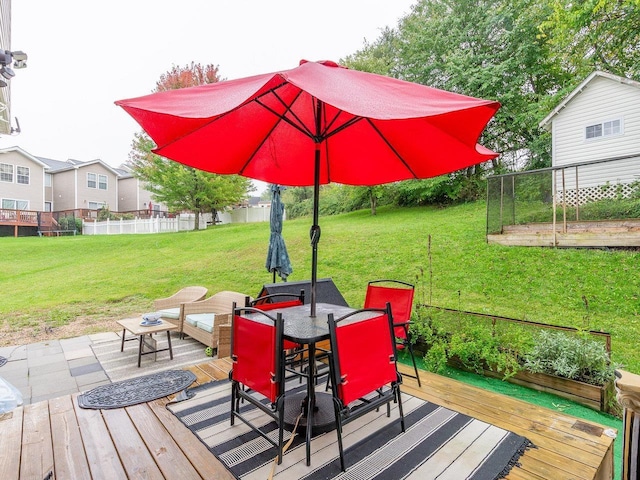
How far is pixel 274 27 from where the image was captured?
11.6 m

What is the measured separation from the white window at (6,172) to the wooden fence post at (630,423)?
26.5 metres

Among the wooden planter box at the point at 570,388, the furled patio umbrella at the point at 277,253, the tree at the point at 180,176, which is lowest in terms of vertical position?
the wooden planter box at the point at 570,388

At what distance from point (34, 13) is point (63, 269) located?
6.92 m

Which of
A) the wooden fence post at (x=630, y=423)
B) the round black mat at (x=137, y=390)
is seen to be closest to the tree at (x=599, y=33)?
the wooden fence post at (x=630, y=423)

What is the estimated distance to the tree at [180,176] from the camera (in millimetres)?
15406

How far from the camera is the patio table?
201 centimetres

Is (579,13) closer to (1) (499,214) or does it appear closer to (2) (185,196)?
(1) (499,214)

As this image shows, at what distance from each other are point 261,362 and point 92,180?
25.9 m

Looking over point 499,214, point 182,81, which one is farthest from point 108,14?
point 499,214

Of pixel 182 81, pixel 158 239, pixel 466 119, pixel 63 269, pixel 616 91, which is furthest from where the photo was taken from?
pixel 182 81

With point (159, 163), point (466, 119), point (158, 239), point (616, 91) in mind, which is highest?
point (616, 91)

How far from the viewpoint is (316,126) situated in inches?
97.9

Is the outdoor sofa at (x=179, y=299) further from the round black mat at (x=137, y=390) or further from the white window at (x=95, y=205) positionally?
the white window at (x=95, y=205)

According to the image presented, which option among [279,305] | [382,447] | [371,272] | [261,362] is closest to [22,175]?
[371,272]
